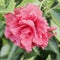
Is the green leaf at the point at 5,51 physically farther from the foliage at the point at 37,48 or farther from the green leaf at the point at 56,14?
the green leaf at the point at 56,14

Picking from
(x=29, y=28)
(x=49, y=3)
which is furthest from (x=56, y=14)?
(x=29, y=28)

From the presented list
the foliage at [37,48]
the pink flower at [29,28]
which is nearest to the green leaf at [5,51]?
the foliage at [37,48]

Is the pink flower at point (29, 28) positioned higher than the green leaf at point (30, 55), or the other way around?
the pink flower at point (29, 28)

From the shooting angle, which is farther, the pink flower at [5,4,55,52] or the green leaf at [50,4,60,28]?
the green leaf at [50,4,60,28]

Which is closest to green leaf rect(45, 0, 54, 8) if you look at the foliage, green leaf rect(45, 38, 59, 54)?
the foliage

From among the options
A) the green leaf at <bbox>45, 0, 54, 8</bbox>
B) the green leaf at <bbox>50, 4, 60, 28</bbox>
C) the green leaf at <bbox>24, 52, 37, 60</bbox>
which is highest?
the green leaf at <bbox>45, 0, 54, 8</bbox>

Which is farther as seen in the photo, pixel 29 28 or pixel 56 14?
pixel 56 14

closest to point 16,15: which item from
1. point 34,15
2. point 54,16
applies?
point 34,15

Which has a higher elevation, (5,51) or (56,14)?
(56,14)

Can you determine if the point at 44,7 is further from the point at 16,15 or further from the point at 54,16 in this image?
the point at 16,15

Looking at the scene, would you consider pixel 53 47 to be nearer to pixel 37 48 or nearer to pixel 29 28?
pixel 37 48

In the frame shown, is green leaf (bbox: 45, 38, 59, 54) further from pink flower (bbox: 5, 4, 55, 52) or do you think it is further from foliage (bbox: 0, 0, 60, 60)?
pink flower (bbox: 5, 4, 55, 52)

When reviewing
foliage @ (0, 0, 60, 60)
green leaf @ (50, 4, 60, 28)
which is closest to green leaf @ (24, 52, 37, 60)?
foliage @ (0, 0, 60, 60)

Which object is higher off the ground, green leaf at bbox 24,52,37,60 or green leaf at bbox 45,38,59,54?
green leaf at bbox 45,38,59,54
